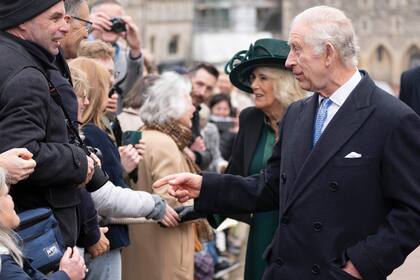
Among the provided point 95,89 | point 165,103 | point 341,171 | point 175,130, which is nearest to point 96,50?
point 165,103

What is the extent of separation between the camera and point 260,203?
5.78m

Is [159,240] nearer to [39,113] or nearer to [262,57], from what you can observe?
[262,57]

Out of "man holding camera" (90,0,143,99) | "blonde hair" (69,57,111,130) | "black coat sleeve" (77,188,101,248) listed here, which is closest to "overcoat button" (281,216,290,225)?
"black coat sleeve" (77,188,101,248)

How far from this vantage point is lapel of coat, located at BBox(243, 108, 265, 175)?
7137mm

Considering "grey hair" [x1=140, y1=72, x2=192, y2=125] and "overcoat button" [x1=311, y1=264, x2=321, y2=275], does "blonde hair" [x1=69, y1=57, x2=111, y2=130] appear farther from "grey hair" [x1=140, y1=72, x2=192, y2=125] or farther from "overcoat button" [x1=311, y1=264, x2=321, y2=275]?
"overcoat button" [x1=311, y1=264, x2=321, y2=275]

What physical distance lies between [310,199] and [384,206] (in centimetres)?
Result: 34

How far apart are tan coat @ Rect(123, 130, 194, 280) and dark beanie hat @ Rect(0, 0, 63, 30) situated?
2.16 metres

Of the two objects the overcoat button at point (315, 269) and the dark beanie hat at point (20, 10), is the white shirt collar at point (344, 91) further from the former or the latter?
the dark beanie hat at point (20, 10)

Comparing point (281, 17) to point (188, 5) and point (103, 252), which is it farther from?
point (103, 252)

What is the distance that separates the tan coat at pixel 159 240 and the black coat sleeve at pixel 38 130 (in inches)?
80.0

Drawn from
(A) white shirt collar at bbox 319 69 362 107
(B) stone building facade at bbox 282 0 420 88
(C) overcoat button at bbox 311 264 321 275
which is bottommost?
(B) stone building facade at bbox 282 0 420 88

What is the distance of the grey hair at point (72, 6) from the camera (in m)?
6.39

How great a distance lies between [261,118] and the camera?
7254 mm

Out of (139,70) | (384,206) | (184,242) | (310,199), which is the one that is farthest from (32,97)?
(139,70)
